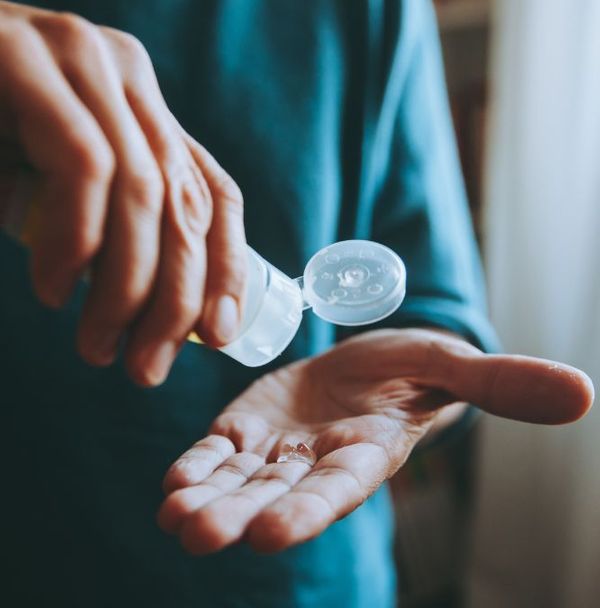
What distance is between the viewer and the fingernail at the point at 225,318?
34 cm

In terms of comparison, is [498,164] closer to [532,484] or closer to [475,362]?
[532,484]

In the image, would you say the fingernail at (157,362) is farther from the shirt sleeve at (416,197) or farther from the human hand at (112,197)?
the shirt sleeve at (416,197)

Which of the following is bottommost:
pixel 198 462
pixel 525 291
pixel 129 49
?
pixel 525 291

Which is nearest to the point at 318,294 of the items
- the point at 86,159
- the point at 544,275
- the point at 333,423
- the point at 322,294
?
the point at 322,294

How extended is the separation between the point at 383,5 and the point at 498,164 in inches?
20.3

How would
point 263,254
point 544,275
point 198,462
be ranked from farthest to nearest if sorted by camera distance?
point 544,275
point 263,254
point 198,462

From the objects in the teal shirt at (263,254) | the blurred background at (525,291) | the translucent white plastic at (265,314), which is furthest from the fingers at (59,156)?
the blurred background at (525,291)

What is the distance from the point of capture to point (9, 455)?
0.66 meters

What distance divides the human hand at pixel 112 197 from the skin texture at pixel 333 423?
96 millimetres

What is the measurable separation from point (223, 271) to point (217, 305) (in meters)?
0.02

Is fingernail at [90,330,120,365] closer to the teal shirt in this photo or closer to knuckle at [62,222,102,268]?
knuckle at [62,222,102,268]

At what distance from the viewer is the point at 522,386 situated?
1.43 feet

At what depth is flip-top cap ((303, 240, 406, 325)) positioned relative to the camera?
447mm

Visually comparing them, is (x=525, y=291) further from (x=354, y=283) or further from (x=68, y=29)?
(x=68, y=29)
